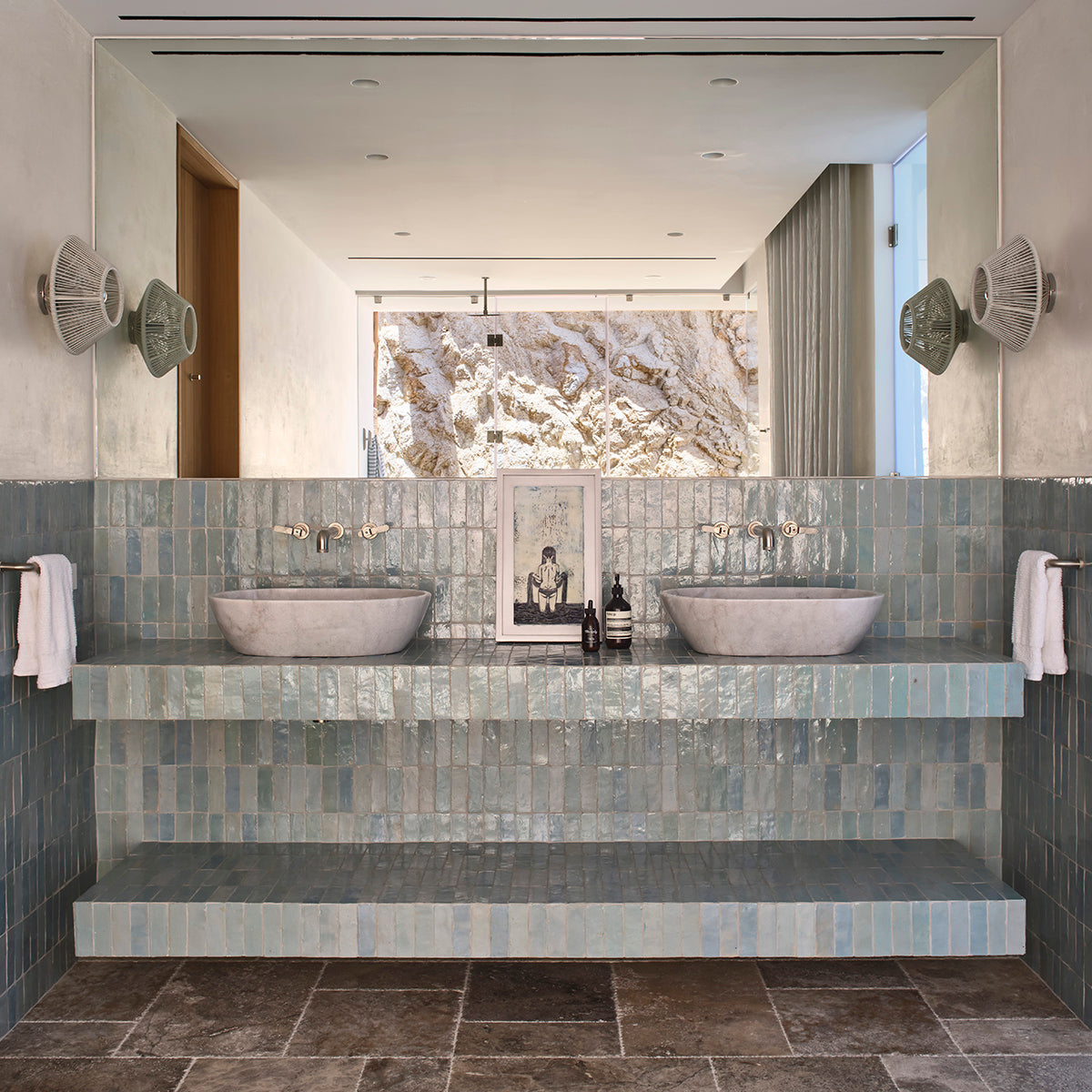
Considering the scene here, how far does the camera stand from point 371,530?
3.03 metres

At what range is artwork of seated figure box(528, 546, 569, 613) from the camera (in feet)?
9.90

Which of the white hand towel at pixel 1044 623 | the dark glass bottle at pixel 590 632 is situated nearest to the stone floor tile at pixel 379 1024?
the dark glass bottle at pixel 590 632

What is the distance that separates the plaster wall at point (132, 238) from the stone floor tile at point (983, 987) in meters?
2.60

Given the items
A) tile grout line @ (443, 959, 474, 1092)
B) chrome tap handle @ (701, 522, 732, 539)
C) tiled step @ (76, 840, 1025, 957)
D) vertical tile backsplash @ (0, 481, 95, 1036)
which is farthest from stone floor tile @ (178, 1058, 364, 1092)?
chrome tap handle @ (701, 522, 732, 539)

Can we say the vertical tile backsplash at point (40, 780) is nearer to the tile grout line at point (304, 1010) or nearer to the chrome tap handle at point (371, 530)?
the tile grout line at point (304, 1010)

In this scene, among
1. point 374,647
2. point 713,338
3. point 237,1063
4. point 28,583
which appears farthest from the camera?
point 713,338

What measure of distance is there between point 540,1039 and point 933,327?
227 cm

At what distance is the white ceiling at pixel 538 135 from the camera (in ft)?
9.52

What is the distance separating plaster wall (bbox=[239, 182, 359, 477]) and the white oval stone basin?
56 cm

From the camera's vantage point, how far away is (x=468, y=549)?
305cm

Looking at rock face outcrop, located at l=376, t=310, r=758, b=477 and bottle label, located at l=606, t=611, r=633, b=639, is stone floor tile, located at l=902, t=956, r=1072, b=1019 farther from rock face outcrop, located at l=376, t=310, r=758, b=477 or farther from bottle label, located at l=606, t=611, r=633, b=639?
rock face outcrop, located at l=376, t=310, r=758, b=477

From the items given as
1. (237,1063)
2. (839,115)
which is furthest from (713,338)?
(237,1063)

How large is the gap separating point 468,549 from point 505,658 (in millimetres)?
490

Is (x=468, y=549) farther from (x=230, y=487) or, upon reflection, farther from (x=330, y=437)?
(x=230, y=487)
